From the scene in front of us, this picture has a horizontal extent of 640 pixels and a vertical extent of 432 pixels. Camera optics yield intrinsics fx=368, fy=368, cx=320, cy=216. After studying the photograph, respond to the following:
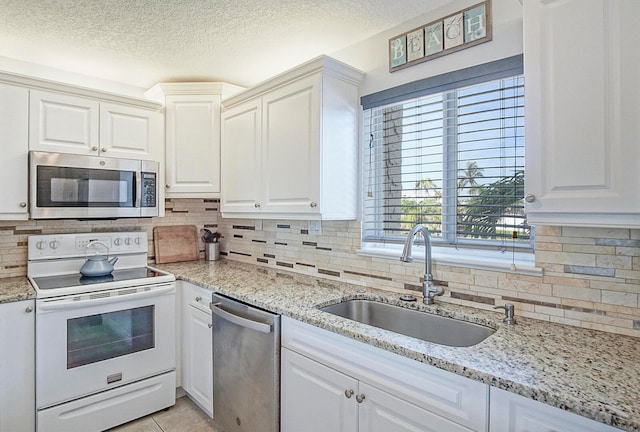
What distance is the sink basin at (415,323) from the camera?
5.13ft

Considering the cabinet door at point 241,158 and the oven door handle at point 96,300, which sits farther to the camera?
the cabinet door at point 241,158

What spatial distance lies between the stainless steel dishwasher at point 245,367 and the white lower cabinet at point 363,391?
6 cm

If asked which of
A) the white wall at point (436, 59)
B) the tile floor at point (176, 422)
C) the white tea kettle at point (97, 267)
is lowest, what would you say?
the tile floor at point (176, 422)

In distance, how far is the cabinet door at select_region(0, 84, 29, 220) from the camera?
210cm

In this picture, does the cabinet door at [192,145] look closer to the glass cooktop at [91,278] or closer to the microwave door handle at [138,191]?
the microwave door handle at [138,191]

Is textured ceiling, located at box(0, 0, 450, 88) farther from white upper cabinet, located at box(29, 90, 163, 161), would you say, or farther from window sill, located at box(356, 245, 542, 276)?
window sill, located at box(356, 245, 542, 276)

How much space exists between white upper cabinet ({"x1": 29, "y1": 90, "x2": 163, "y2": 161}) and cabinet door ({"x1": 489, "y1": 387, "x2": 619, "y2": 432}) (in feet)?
8.38

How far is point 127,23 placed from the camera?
195 centimetres

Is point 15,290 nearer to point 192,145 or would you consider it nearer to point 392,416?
point 192,145

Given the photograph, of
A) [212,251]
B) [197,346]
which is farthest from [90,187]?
[197,346]

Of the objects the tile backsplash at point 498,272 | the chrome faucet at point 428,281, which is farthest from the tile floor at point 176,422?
the chrome faucet at point 428,281

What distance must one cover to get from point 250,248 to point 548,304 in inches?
83.6

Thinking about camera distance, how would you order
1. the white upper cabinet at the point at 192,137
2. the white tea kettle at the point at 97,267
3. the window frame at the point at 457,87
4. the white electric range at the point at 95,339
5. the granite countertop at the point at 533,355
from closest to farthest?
the granite countertop at the point at 533,355
the window frame at the point at 457,87
the white electric range at the point at 95,339
the white tea kettle at the point at 97,267
the white upper cabinet at the point at 192,137

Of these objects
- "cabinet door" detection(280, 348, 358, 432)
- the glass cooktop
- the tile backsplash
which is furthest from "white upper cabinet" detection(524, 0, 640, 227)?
the glass cooktop
